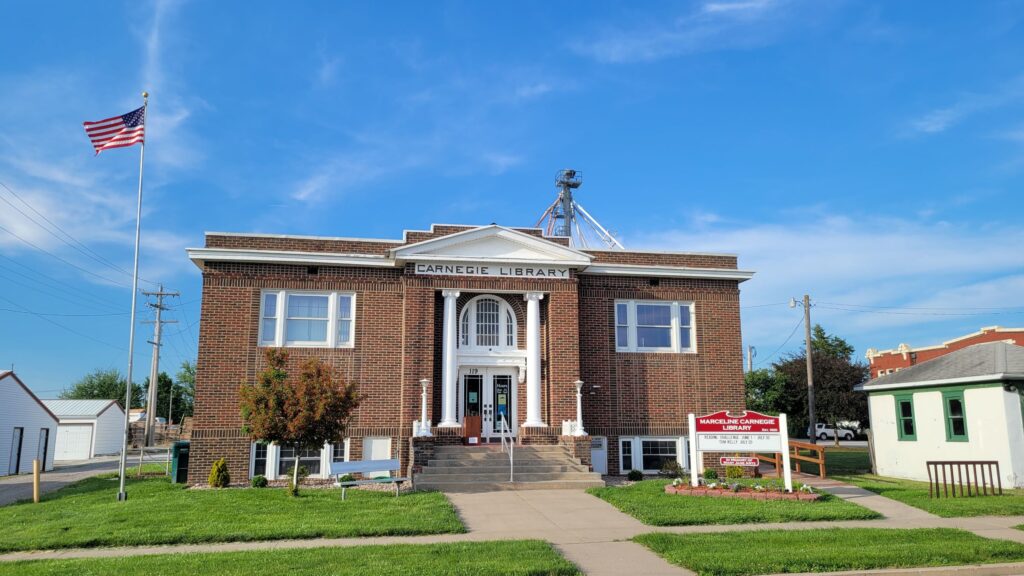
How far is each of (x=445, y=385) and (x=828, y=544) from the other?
11802mm

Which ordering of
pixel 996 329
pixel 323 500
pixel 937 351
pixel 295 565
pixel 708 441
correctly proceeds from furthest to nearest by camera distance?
pixel 937 351 < pixel 996 329 < pixel 708 441 < pixel 323 500 < pixel 295 565

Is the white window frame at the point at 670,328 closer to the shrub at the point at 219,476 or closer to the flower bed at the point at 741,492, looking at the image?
the flower bed at the point at 741,492

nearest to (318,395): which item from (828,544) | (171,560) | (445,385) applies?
(445,385)

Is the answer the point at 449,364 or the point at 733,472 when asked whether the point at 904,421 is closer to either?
the point at 733,472

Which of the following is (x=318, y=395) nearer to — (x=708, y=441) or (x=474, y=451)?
(x=474, y=451)

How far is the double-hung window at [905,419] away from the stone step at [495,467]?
994 centimetres

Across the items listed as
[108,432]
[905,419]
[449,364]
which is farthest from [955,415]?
[108,432]

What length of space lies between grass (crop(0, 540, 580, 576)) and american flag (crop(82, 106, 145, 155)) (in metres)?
12.1

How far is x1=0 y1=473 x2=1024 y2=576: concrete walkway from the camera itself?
991cm

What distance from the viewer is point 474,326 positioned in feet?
72.3

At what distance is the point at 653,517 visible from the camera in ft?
42.4

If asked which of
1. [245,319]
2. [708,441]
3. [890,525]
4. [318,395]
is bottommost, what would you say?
[890,525]

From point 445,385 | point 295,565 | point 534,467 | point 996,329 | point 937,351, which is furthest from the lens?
point 937,351

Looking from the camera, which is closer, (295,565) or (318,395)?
(295,565)
